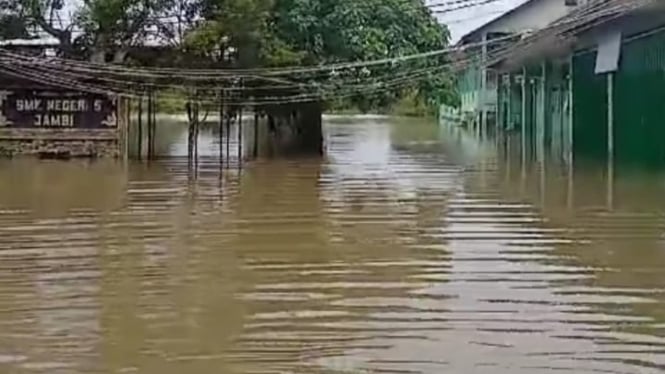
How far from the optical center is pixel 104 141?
29.7 meters

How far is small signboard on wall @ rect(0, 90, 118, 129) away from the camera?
2969 centimetres

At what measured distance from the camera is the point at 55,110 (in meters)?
29.8

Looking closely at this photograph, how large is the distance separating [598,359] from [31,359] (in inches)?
131

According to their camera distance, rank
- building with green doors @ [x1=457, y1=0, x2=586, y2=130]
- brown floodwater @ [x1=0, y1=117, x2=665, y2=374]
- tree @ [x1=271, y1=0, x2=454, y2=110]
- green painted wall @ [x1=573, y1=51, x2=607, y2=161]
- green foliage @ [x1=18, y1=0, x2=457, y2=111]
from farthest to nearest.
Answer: building with green doors @ [x1=457, y1=0, x2=586, y2=130], tree @ [x1=271, y1=0, x2=454, y2=110], green foliage @ [x1=18, y1=0, x2=457, y2=111], green painted wall @ [x1=573, y1=51, x2=607, y2=161], brown floodwater @ [x1=0, y1=117, x2=665, y2=374]

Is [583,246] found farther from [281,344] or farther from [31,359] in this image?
[31,359]

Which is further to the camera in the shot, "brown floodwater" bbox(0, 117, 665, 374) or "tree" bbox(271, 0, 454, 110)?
"tree" bbox(271, 0, 454, 110)

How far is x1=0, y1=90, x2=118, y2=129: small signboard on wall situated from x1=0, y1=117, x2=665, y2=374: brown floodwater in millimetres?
7939

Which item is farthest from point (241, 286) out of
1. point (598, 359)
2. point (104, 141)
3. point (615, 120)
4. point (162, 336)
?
point (104, 141)

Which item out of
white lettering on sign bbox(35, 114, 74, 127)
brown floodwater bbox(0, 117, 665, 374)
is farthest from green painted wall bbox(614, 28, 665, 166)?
white lettering on sign bbox(35, 114, 74, 127)

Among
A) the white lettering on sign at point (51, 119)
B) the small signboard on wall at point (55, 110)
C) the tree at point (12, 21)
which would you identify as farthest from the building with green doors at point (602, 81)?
the tree at point (12, 21)

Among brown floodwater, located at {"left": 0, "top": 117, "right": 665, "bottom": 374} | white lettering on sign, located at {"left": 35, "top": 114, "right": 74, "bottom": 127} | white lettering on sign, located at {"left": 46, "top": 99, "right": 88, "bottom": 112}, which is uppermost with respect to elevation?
white lettering on sign, located at {"left": 46, "top": 99, "right": 88, "bottom": 112}

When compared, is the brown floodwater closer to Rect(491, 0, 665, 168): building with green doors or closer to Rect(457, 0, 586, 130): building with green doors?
Rect(491, 0, 665, 168): building with green doors

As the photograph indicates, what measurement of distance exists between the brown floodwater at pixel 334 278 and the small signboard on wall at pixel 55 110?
7.94m

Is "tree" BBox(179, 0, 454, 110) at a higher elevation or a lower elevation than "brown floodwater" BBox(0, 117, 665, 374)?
higher
